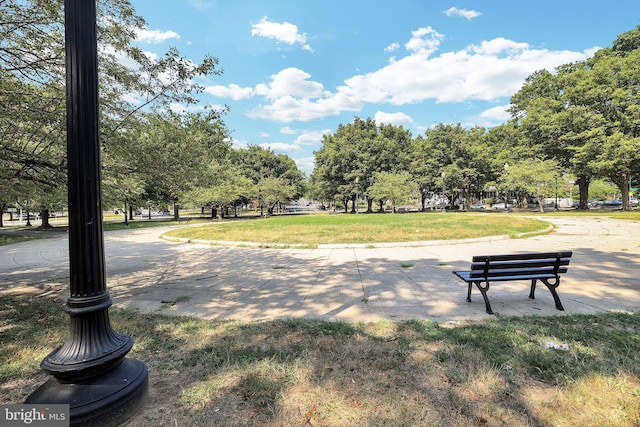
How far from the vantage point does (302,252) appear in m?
10.4

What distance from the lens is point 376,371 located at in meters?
2.80

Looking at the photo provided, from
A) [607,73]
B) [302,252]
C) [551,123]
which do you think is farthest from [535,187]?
[302,252]

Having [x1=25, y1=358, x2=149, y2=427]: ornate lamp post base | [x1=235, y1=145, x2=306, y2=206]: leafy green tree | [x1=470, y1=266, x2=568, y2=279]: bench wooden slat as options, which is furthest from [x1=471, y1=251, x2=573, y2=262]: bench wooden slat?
[x1=235, y1=145, x2=306, y2=206]: leafy green tree

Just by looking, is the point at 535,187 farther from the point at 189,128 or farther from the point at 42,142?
the point at 42,142

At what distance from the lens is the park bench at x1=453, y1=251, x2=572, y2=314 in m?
4.45

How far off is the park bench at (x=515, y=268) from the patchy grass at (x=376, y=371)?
23.7 inches

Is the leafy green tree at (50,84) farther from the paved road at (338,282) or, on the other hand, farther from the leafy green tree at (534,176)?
the leafy green tree at (534,176)

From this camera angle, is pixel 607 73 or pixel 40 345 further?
pixel 607 73

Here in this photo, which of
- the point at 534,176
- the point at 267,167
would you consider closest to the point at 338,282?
the point at 534,176

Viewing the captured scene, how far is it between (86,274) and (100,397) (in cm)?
86

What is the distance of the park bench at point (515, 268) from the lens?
14.6 ft

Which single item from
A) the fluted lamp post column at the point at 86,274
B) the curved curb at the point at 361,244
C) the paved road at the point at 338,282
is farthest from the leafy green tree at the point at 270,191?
the fluted lamp post column at the point at 86,274

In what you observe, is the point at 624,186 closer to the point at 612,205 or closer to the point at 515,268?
the point at 612,205

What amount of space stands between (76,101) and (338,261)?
23.5ft
